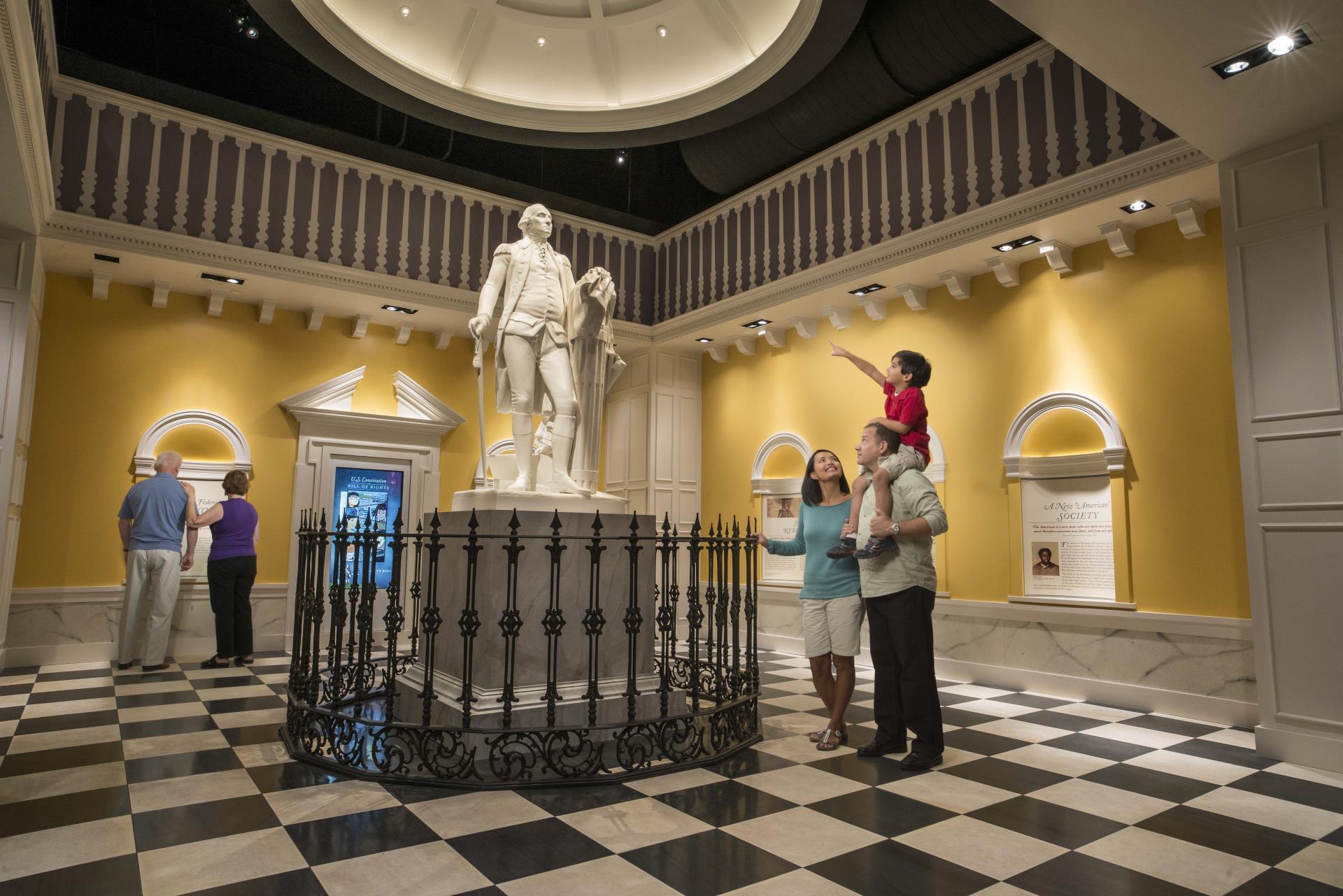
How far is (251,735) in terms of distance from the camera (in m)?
3.88

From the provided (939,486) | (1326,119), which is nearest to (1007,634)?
(939,486)

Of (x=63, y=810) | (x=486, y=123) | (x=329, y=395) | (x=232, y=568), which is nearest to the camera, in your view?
(x=63, y=810)

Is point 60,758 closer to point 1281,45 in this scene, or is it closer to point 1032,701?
point 1032,701

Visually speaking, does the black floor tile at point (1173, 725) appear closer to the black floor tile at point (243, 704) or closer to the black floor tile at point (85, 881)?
the black floor tile at point (85, 881)

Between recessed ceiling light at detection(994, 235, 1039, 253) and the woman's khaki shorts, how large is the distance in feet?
11.5

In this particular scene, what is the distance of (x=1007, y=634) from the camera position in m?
5.89

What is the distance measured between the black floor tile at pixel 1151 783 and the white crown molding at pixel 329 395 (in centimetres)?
708

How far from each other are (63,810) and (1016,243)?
639 cm

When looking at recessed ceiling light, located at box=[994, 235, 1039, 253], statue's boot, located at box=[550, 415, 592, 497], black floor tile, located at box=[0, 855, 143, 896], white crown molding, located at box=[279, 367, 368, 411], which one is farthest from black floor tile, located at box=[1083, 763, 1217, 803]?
white crown molding, located at box=[279, 367, 368, 411]

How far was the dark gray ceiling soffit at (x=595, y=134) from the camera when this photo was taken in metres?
5.59

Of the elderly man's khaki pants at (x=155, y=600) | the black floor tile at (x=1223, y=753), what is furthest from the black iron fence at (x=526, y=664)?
the elderly man's khaki pants at (x=155, y=600)

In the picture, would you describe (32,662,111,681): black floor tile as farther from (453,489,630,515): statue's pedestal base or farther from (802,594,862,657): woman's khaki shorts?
(802,594,862,657): woman's khaki shorts

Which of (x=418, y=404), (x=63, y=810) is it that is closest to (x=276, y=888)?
(x=63, y=810)

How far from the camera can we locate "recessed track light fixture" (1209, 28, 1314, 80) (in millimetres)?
3193
